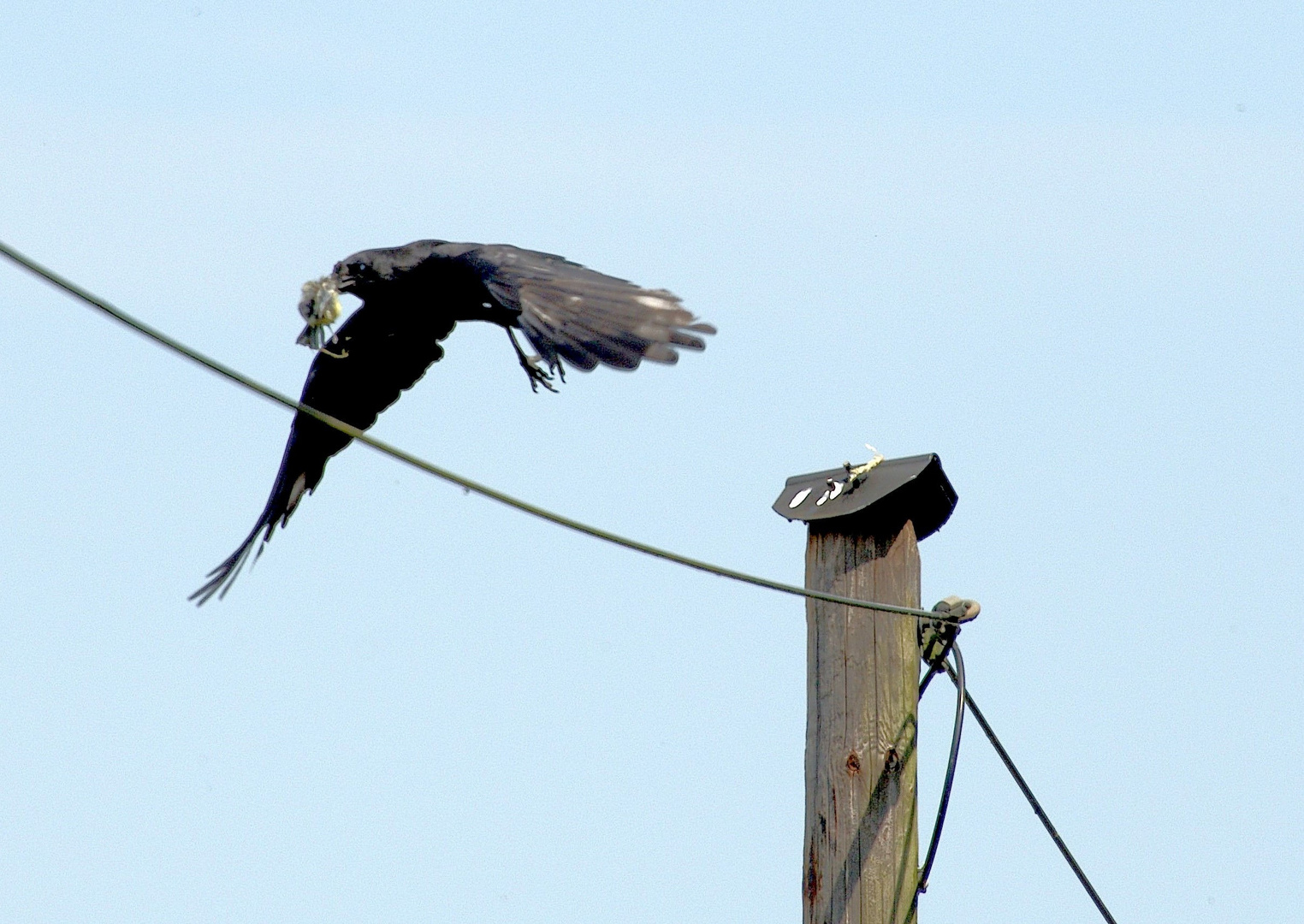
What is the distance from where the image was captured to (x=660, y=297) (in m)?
5.47

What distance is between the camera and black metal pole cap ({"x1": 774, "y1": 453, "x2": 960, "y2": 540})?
180 inches

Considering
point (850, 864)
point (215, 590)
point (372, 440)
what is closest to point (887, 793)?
point (850, 864)

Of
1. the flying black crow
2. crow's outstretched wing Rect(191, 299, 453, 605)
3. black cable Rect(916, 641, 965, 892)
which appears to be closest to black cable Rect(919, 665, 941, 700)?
black cable Rect(916, 641, 965, 892)

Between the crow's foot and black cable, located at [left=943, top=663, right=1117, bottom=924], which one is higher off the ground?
the crow's foot

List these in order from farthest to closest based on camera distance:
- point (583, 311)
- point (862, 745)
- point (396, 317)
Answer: point (396, 317) < point (583, 311) < point (862, 745)

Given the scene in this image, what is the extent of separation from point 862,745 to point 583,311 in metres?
1.81

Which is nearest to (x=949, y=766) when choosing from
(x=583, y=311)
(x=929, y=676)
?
(x=929, y=676)

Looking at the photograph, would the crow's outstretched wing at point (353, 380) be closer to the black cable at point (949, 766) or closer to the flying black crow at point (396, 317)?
the flying black crow at point (396, 317)

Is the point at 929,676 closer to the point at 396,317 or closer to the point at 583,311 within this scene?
the point at 583,311

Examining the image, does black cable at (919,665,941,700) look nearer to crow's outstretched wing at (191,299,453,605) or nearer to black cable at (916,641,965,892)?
black cable at (916,641,965,892)

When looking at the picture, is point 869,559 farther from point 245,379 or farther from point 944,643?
point 245,379

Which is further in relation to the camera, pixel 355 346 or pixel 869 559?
pixel 355 346

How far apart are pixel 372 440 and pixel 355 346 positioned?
3123mm

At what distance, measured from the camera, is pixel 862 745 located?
444 centimetres
